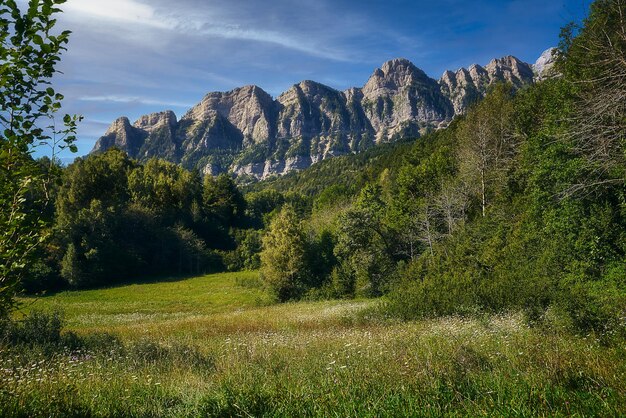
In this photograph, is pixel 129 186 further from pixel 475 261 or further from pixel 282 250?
pixel 475 261

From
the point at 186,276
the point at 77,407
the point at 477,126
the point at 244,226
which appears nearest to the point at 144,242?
the point at 186,276

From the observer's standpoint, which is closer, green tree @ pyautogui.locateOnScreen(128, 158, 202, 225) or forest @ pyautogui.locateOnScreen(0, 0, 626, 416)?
forest @ pyautogui.locateOnScreen(0, 0, 626, 416)

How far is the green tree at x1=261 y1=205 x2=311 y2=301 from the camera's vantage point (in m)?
39.3

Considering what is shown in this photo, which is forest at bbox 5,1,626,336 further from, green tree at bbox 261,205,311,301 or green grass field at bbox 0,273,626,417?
green grass field at bbox 0,273,626,417

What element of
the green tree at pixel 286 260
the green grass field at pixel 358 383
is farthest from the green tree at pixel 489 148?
the green grass field at pixel 358 383

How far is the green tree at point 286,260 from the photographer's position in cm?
3931

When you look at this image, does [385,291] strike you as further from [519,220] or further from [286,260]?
[519,220]

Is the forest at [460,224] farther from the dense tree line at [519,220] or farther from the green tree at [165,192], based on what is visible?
the green tree at [165,192]

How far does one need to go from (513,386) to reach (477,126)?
33.6 meters

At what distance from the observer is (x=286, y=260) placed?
39938mm

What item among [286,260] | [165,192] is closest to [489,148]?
[286,260]

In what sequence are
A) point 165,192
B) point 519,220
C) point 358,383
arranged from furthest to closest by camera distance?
point 165,192 → point 519,220 → point 358,383

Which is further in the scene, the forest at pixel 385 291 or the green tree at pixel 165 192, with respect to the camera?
the green tree at pixel 165 192

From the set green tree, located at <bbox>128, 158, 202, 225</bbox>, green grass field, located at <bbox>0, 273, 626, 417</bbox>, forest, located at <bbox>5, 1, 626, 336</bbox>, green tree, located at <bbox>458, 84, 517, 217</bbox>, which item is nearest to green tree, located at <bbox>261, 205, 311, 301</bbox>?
forest, located at <bbox>5, 1, 626, 336</bbox>
